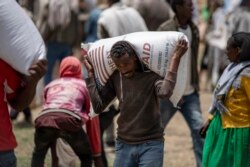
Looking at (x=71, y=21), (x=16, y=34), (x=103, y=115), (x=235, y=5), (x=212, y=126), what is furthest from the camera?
(x=235, y=5)

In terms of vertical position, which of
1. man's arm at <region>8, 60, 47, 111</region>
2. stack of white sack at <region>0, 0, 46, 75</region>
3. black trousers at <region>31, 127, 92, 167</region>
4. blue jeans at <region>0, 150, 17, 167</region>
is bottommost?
black trousers at <region>31, 127, 92, 167</region>

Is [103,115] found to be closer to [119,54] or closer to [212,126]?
[212,126]

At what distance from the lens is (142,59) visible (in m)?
5.91

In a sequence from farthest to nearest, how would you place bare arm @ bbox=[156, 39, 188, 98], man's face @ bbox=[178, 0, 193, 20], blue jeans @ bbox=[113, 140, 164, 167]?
man's face @ bbox=[178, 0, 193, 20]
blue jeans @ bbox=[113, 140, 164, 167]
bare arm @ bbox=[156, 39, 188, 98]

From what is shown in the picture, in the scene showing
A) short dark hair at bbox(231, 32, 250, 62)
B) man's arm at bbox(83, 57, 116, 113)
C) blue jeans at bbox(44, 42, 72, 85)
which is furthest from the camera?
blue jeans at bbox(44, 42, 72, 85)

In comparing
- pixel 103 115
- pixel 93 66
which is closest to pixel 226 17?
pixel 103 115

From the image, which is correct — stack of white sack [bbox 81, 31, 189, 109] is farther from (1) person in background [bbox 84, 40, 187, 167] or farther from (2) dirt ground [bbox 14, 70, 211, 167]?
(2) dirt ground [bbox 14, 70, 211, 167]

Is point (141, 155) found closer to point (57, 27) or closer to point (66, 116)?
point (66, 116)

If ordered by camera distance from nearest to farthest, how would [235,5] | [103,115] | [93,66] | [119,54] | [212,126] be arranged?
1. [119,54]
2. [93,66]
3. [212,126]
4. [103,115]
5. [235,5]

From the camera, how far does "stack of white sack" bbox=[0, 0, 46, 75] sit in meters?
4.91

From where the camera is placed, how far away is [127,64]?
5.82 metres

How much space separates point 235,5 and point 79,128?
775 cm

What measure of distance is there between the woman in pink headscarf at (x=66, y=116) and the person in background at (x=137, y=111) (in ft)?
4.01

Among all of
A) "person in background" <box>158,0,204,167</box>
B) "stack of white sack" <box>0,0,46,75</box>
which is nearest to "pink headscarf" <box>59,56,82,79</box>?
"person in background" <box>158,0,204,167</box>
